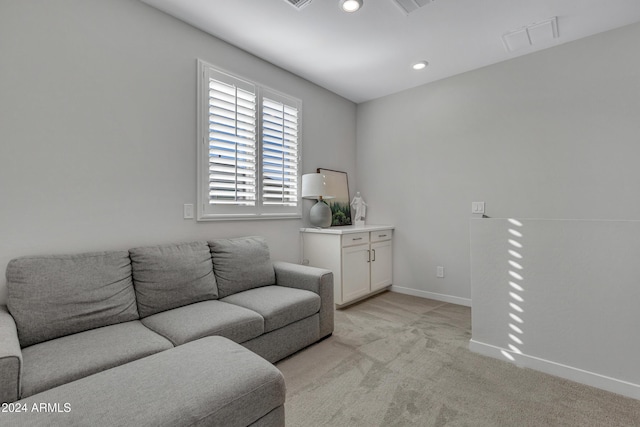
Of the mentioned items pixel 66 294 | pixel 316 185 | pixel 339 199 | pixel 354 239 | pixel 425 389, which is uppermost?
pixel 316 185

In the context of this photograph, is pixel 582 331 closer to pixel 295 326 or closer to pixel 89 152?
pixel 295 326

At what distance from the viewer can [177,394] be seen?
3.42ft

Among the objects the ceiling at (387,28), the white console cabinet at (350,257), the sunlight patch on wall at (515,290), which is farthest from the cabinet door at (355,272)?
the ceiling at (387,28)

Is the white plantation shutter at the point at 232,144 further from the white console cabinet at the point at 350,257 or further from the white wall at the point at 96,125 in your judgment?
the white console cabinet at the point at 350,257

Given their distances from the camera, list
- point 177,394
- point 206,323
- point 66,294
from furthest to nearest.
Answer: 1. point 206,323
2. point 66,294
3. point 177,394

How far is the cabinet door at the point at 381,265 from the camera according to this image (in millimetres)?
3658

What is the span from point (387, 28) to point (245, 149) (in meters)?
1.68

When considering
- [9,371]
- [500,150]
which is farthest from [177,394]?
[500,150]

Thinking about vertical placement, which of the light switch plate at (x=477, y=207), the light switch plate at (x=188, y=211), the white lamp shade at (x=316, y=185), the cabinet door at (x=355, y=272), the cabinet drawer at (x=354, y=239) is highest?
the white lamp shade at (x=316, y=185)

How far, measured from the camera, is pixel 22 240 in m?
1.76

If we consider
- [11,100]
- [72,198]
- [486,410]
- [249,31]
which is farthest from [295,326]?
[249,31]

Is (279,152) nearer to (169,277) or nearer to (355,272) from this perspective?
(355,272)

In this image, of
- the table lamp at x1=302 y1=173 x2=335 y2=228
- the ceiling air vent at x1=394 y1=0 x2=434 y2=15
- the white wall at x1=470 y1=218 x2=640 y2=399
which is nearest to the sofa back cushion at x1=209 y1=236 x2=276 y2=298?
the table lamp at x1=302 y1=173 x2=335 y2=228

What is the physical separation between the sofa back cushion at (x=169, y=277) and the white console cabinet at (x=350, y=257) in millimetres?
1333
